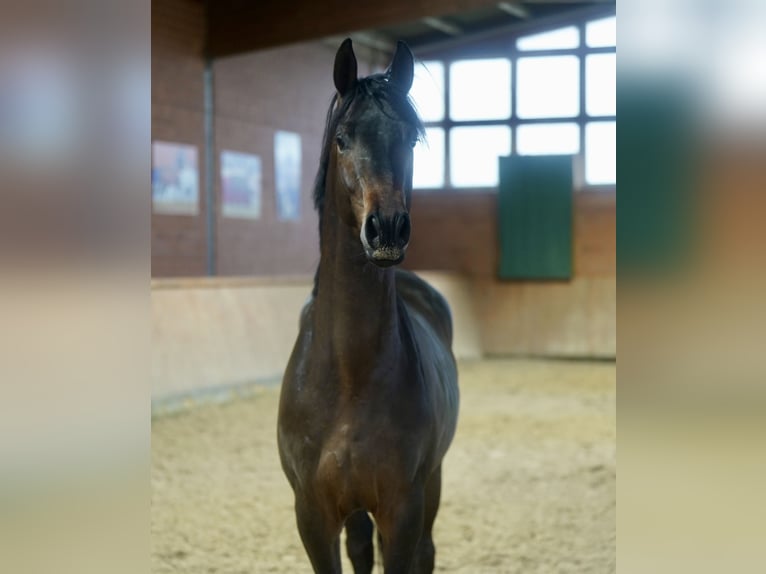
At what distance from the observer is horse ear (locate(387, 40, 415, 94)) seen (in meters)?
2.17

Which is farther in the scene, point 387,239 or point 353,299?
point 353,299

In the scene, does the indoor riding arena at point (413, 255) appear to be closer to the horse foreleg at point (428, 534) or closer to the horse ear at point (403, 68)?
the horse ear at point (403, 68)

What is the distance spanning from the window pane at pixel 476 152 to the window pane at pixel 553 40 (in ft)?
4.92

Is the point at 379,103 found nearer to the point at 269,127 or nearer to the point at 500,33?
the point at 269,127

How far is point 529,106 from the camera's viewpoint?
13844mm

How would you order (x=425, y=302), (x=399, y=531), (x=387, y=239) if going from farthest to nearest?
(x=425, y=302)
(x=399, y=531)
(x=387, y=239)

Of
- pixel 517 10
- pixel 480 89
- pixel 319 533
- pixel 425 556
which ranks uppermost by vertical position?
pixel 517 10

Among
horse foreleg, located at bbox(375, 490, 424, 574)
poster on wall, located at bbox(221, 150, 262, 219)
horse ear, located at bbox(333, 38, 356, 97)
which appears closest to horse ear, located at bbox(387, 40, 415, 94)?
horse ear, located at bbox(333, 38, 356, 97)

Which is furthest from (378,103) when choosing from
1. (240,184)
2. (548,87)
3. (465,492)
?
(548,87)

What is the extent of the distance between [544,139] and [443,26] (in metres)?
2.50

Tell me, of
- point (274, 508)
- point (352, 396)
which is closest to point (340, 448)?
point (352, 396)

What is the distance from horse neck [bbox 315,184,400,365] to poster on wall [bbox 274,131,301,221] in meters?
10.2

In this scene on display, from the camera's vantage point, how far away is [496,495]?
185 inches

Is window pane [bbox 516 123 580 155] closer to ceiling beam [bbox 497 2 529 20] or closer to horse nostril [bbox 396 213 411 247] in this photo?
ceiling beam [bbox 497 2 529 20]
